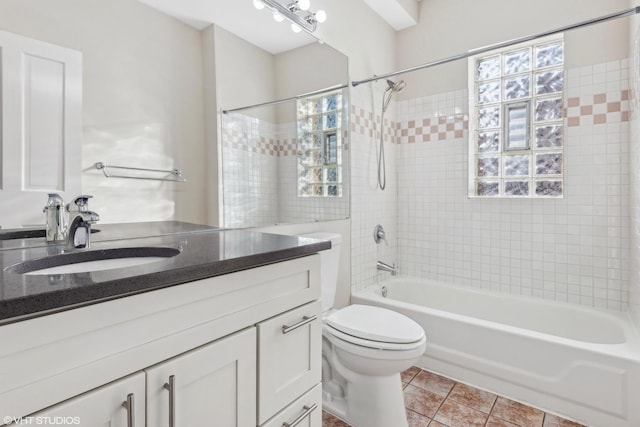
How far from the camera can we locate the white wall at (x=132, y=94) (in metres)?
1.06

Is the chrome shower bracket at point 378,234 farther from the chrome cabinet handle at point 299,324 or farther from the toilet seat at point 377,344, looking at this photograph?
the chrome cabinet handle at point 299,324

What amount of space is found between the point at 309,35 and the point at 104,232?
153cm

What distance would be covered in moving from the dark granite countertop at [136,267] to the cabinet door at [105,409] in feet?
0.53

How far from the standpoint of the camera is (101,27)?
1108 millimetres

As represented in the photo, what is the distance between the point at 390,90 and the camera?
2.70 meters

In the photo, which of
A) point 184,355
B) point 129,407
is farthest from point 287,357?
point 129,407

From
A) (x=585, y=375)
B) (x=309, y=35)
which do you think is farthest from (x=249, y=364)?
(x=309, y=35)

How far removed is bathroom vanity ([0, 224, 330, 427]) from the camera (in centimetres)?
53

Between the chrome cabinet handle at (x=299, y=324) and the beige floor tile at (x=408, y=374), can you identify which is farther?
the beige floor tile at (x=408, y=374)

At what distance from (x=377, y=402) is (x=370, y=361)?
22 centimetres

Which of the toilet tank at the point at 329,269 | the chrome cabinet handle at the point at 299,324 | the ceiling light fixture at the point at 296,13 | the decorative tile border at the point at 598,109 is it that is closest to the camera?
the chrome cabinet handle at the point at 299,324

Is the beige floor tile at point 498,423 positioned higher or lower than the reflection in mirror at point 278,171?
lower

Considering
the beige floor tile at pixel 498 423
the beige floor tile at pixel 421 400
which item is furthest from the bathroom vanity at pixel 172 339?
the beige floor tile at pixel 498 423

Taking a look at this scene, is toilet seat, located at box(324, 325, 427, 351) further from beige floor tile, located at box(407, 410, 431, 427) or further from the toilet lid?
beige floor tile, located at box(407, 410, 431, 427)
